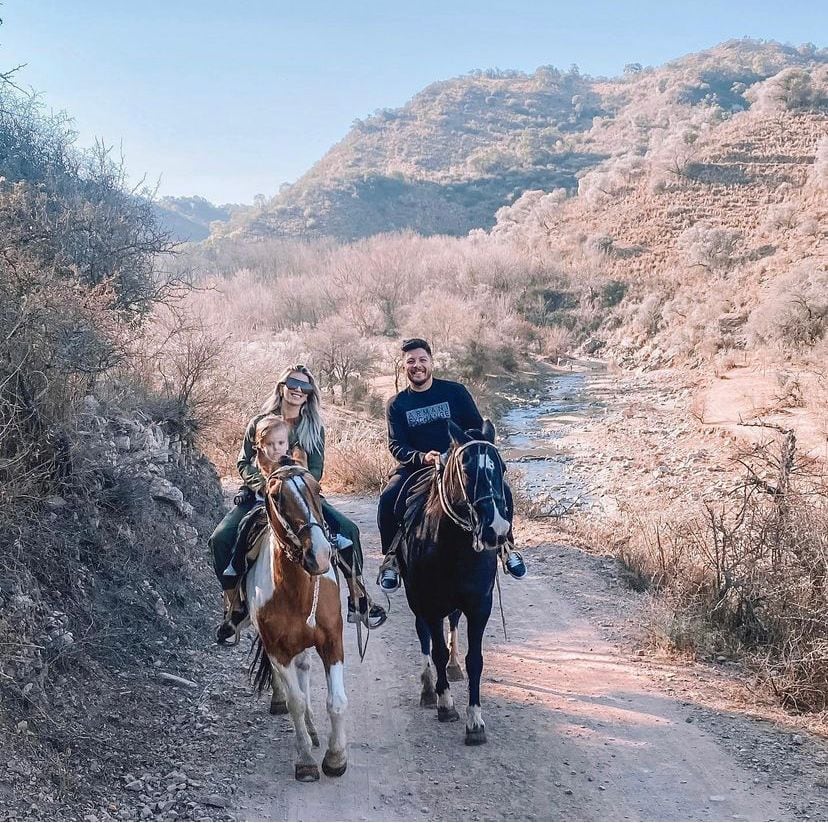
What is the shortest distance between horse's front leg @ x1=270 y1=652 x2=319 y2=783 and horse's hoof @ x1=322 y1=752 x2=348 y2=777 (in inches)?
2.4

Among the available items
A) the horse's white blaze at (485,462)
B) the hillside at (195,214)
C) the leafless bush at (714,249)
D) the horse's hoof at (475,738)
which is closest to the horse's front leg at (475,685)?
the horse's hoof at (475,738)

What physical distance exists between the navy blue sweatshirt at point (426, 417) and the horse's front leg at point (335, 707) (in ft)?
6.04

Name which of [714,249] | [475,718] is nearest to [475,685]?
[475,718]

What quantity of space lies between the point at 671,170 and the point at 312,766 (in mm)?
70499

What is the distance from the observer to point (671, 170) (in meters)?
66.1

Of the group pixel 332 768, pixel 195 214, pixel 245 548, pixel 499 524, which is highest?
pixel 195 214

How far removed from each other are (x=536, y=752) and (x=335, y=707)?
5.65 ft

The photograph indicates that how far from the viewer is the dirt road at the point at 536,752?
4.70 m

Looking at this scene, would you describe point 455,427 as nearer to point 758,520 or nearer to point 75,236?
point 758,520

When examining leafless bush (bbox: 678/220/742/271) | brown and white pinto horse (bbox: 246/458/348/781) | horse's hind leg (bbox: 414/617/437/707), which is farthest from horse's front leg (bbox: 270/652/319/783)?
leafless bush (bbox: 678/220/742/271)

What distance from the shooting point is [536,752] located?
5367 millimetres

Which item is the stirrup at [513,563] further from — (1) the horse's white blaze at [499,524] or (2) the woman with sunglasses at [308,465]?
(2) the woman with sunglasses at [308,465]

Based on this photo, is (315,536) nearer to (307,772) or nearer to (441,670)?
(307,772)

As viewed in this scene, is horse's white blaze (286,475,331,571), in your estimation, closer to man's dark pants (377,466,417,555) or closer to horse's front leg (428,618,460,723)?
horse's front leg (428,618,460,723)
